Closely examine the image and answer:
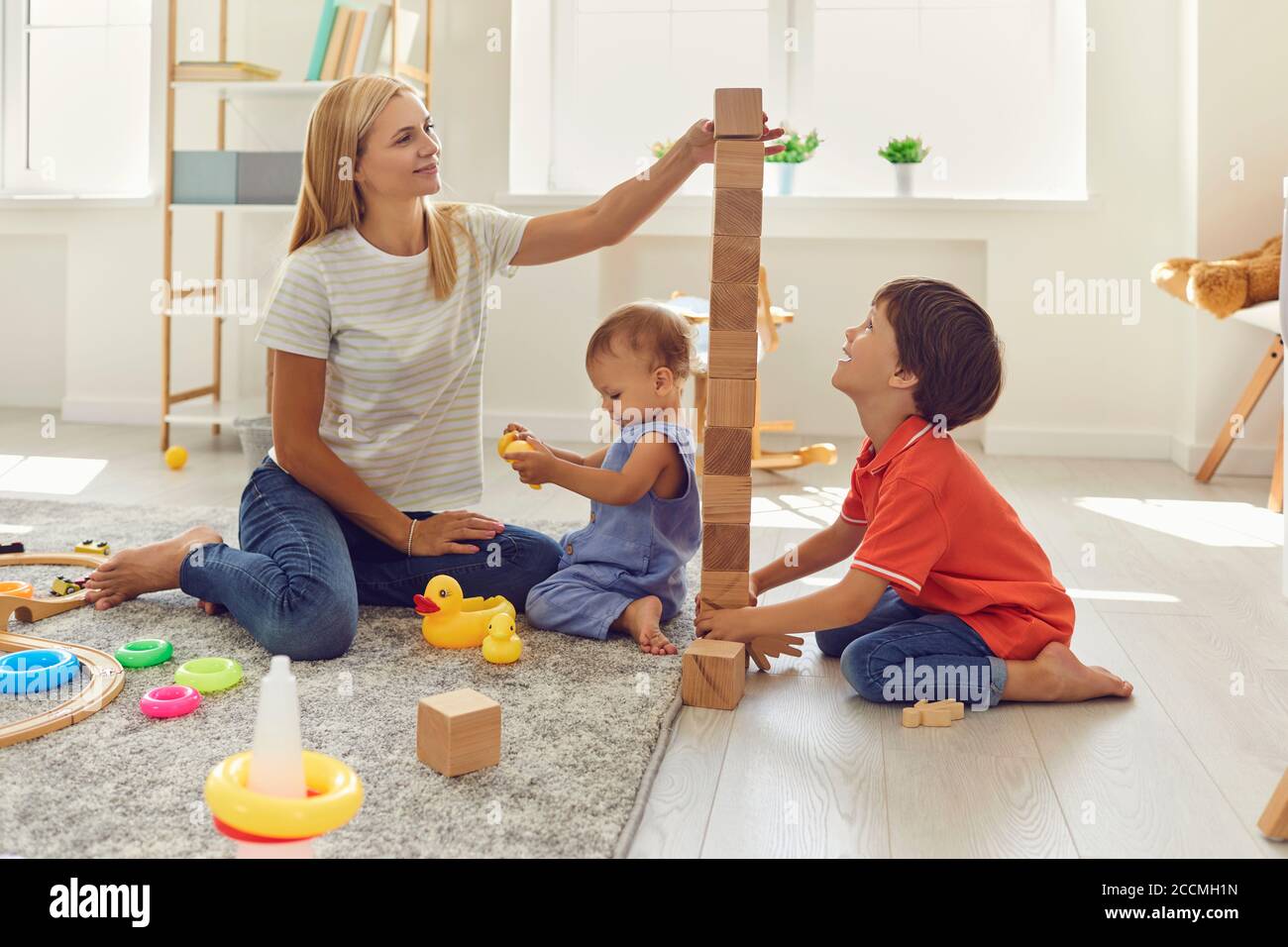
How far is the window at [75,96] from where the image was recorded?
4035 millimetres

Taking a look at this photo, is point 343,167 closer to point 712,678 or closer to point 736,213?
point 736,213

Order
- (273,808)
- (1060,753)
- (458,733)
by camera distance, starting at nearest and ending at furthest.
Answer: (273,808)
(458,733)
(1060,753)

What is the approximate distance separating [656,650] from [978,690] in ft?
1.35

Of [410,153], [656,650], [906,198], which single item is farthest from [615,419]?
[906,198]

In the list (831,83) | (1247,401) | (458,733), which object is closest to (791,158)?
(831,83)

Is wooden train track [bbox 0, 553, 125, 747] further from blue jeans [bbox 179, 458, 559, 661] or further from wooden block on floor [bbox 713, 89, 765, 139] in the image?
wooden block on floor [bbox 713, 89, 765, 139]

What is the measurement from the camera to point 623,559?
176cm

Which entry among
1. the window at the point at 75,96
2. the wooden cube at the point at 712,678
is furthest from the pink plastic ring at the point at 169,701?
the window at the point at 75,96

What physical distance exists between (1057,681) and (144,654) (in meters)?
1.10

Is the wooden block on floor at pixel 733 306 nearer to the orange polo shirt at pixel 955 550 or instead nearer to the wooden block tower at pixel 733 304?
the wooden block tower at pixel 733 304

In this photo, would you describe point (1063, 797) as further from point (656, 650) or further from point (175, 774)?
point (175, 774)

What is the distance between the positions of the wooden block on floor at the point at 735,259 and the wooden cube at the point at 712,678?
443mm

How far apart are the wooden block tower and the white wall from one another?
2225 millimetres

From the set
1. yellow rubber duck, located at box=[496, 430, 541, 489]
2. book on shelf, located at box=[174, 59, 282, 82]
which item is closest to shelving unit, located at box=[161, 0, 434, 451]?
book on shelf, located at box=[174, 59, 282, 82]
